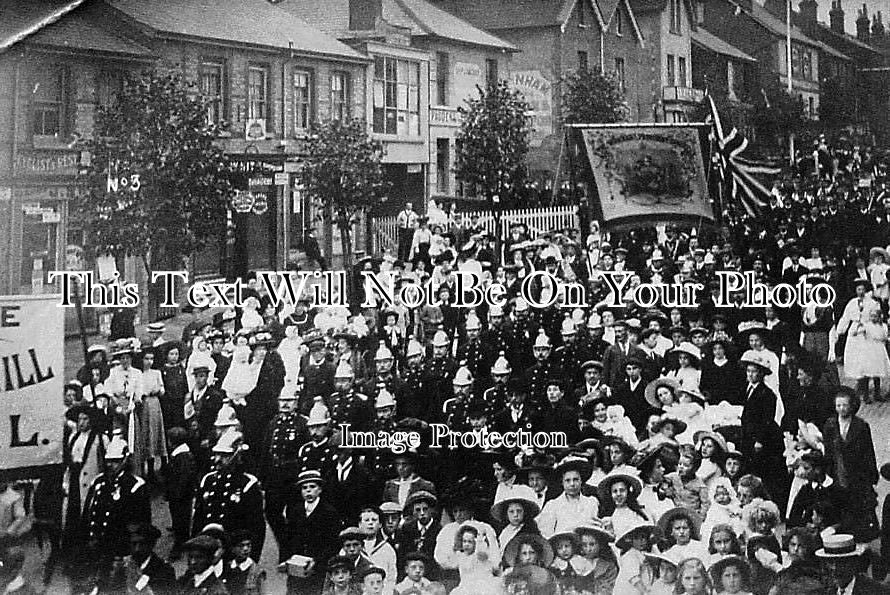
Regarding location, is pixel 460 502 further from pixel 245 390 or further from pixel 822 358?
pixel 822 358

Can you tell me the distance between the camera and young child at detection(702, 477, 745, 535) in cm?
445

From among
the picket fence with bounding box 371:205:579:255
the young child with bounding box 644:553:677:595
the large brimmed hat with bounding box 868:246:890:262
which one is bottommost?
the young child with bounding box 644:553:677:595

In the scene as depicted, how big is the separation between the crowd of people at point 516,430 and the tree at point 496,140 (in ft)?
0.76

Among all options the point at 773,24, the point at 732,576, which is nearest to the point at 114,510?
the point at 732,576

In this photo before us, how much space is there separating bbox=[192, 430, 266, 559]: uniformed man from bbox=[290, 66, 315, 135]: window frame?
54.9 inches

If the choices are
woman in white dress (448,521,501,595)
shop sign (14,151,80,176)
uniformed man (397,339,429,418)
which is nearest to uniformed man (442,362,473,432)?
uniformed man (397,339,429,418)

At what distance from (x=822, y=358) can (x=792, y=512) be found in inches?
26.4

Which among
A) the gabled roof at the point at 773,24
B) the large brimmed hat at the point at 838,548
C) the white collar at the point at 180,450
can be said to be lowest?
the large brimmed hat at the point at 838,548

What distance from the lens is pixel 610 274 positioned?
458 centimetres

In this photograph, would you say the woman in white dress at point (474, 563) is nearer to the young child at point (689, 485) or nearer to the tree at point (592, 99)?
the young child at point (689, 485)

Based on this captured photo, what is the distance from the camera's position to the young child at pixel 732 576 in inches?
174

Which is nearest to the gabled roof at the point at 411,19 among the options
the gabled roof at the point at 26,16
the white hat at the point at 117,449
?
the gabled roof at the point at 26,16

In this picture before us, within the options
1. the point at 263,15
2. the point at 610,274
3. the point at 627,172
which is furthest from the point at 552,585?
the point at 263,15

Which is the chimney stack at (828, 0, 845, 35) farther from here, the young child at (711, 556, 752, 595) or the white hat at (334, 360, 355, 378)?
the white hat at (334, 360, 355, 378)
